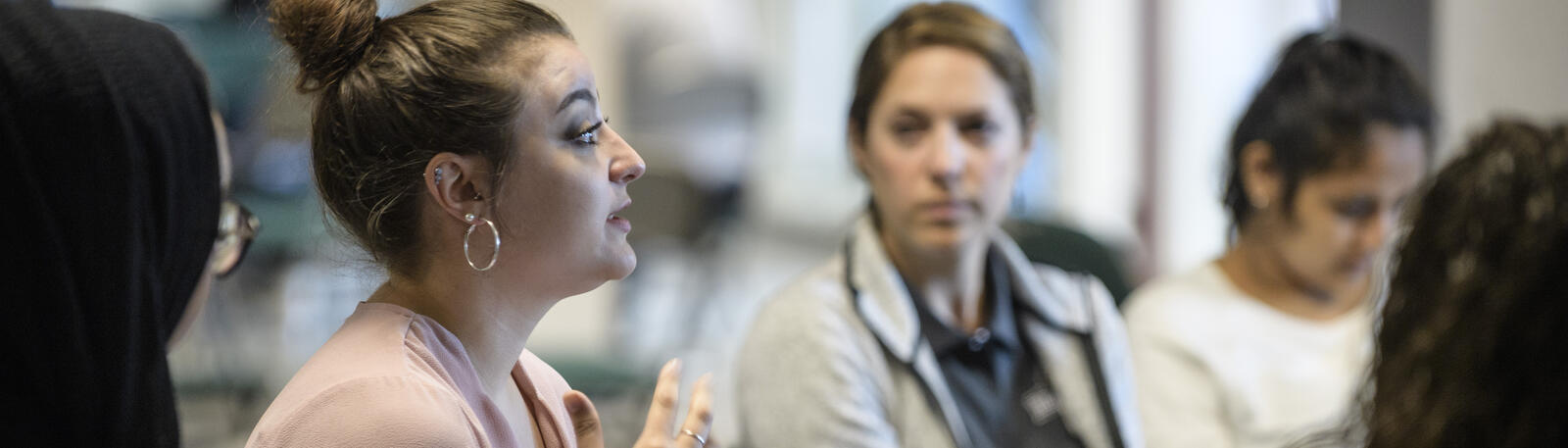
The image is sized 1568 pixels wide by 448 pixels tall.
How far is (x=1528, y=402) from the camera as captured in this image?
0.77 metres

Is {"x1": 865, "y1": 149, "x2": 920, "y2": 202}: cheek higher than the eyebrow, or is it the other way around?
the eyebrow

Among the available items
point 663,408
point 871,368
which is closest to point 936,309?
point 871,368

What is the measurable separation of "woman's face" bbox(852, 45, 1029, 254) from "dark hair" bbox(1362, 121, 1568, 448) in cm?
84

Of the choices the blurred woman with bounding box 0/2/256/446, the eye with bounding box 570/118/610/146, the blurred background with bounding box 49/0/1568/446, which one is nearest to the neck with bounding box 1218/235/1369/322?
the blurred background with bounding box 49/0/1568/446

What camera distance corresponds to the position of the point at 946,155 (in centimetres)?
164

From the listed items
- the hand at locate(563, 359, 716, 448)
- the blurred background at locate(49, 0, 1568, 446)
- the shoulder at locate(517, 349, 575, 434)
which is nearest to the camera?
the hand at locate(563, 359, 716, 448)

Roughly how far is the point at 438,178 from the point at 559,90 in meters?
0.12

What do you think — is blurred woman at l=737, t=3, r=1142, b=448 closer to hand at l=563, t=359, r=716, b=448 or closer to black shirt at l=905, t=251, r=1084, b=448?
black shirt at l=905, t=251, r=1084, b=448

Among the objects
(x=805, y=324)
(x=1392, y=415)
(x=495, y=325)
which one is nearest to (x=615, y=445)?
(x=805, y=324)

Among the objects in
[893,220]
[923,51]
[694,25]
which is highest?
[923,51]

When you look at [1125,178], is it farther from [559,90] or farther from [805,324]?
[559,90]

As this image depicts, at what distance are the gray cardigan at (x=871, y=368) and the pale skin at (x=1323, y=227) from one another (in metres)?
0.42

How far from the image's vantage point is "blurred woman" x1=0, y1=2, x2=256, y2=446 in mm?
980

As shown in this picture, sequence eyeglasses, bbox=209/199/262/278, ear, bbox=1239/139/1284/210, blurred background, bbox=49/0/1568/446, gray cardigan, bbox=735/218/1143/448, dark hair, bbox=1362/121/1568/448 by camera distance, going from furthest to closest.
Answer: blurred background, bbox=49/0/1568/446 → ear, bbox=1239/139/1284/210 → gray cardigan, bbox=735/218/1143/448 → eyeglasses, bbox=209/199/262/278 → dark hair, bbox=1362/121/1568/448
